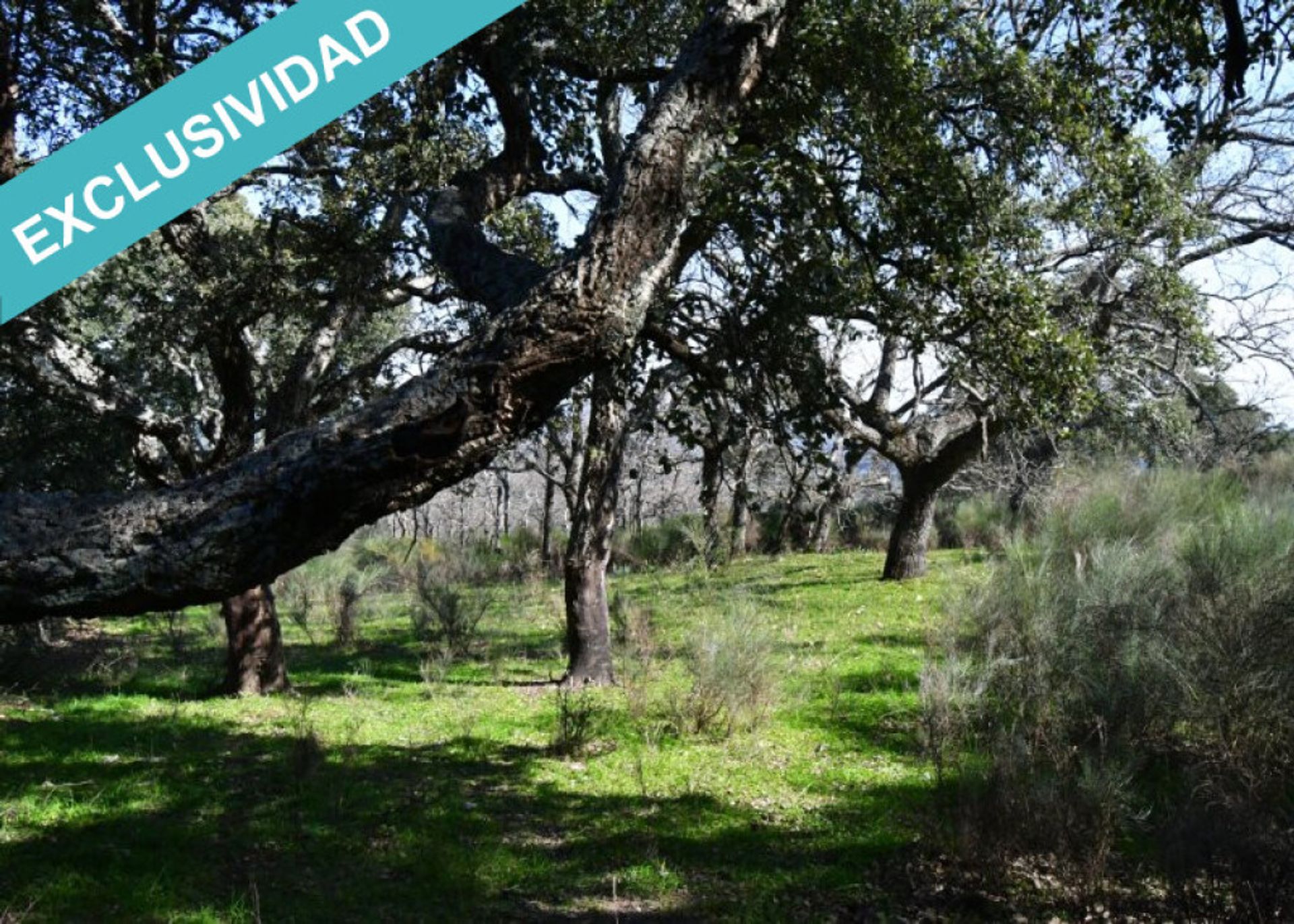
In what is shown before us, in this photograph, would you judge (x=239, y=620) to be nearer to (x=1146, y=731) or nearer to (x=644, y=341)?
(x=644, y=341)

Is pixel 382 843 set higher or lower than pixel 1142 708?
higher

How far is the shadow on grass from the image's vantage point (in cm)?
456

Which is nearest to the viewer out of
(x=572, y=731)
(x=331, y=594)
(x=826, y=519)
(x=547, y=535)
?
(x=572, y=731)

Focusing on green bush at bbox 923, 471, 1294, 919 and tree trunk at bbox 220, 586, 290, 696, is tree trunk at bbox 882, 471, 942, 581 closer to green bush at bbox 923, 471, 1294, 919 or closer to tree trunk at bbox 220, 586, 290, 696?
green bush at bbox 923, 471, 1294, 919

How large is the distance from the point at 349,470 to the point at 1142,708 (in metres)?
5.37

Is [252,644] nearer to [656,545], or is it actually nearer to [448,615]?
[448,615]

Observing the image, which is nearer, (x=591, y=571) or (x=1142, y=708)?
(x=1142, y=708)

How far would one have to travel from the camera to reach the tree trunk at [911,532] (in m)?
13.8

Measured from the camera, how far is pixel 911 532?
13.9 m

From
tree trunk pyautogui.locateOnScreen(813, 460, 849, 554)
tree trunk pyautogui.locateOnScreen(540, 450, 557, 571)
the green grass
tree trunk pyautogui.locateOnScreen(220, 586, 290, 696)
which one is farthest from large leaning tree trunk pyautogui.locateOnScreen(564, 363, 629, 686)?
tree trunk pyautogui.locateOnScreen(540, 450, 557, 571)

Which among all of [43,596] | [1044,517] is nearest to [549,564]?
[1044,517]

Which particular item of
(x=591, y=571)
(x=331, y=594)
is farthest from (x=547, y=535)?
(x=591, y=571)

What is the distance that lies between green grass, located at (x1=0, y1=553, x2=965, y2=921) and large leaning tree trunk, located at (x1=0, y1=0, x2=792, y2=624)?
227 centimetres

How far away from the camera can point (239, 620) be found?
8898mm
